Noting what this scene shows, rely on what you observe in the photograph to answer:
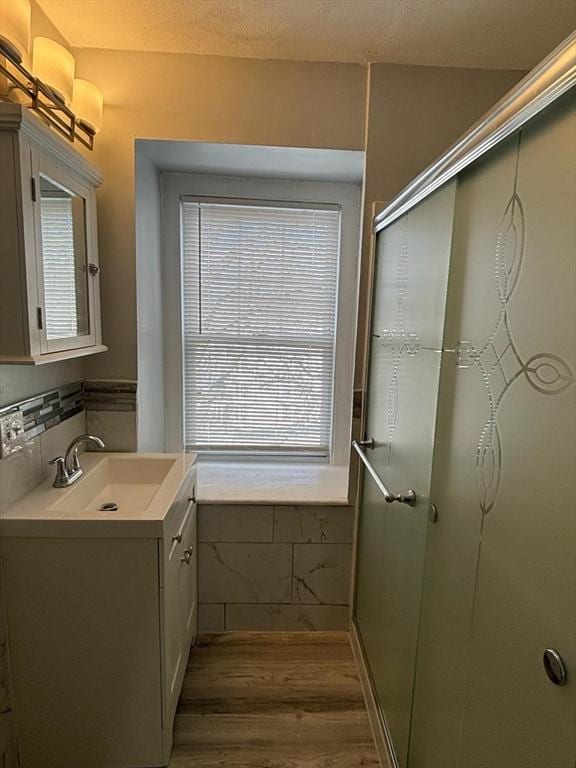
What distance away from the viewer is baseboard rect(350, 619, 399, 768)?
4.64ft

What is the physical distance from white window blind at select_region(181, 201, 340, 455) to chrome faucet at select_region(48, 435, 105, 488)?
33.3 inches

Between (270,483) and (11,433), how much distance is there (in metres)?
1.17

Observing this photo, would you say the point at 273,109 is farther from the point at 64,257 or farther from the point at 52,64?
the point at 64,257

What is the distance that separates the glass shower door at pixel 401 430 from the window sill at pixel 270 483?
0.96ft

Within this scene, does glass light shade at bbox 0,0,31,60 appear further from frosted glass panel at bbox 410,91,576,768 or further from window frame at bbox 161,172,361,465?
frosted glass panel at bbox 410,91,576,768

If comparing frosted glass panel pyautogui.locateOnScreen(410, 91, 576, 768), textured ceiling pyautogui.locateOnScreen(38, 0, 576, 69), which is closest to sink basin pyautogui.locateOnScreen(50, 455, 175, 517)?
frosted glass panel pyautogui.locateOnScreen(410, 91, 576, 768)

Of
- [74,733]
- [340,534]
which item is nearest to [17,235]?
[74,733]

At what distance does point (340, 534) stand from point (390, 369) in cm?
86

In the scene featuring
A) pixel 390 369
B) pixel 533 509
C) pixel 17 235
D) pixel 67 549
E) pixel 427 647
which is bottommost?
pixel 427 647

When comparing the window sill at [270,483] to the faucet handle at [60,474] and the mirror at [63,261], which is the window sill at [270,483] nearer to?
the faucet handle at [60,474]

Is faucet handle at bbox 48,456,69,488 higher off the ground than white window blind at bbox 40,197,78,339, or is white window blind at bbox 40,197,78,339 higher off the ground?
white window blind at bbox 40,197,78,339

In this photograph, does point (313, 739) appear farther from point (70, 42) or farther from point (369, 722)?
point (70, 42)

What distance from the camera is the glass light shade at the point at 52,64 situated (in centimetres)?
142

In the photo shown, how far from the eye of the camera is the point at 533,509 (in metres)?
0.74
